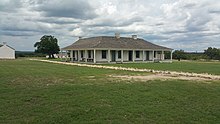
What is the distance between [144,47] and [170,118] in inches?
1557

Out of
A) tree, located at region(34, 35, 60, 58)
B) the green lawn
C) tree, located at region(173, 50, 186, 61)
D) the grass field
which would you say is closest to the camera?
the grass field

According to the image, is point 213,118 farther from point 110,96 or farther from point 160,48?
point 160,48

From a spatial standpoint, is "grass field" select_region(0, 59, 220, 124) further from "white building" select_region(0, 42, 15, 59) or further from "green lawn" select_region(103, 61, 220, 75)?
"white building" select_region(0, 42, 15, 59)

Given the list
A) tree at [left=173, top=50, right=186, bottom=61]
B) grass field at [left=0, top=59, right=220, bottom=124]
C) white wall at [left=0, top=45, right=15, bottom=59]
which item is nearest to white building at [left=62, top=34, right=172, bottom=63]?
tree at [left=173, top=50, right=186, bottom=61]

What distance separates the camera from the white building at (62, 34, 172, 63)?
4181 cm

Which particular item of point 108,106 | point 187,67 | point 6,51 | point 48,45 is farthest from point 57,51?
point 108,106

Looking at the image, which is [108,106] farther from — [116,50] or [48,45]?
[48,45]

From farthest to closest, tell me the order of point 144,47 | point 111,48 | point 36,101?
1. point 144,47
2. point 111,48
3. point 36,101

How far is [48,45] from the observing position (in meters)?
66.0

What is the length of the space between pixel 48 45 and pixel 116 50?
27321 mm

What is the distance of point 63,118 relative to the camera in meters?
6.76

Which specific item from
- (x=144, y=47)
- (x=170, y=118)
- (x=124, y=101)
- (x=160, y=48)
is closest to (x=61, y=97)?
(x=124, y=101)

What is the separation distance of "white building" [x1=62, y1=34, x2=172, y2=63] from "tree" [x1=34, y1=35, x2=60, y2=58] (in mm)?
17926

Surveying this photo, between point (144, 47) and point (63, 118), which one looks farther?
point (144, 47)
